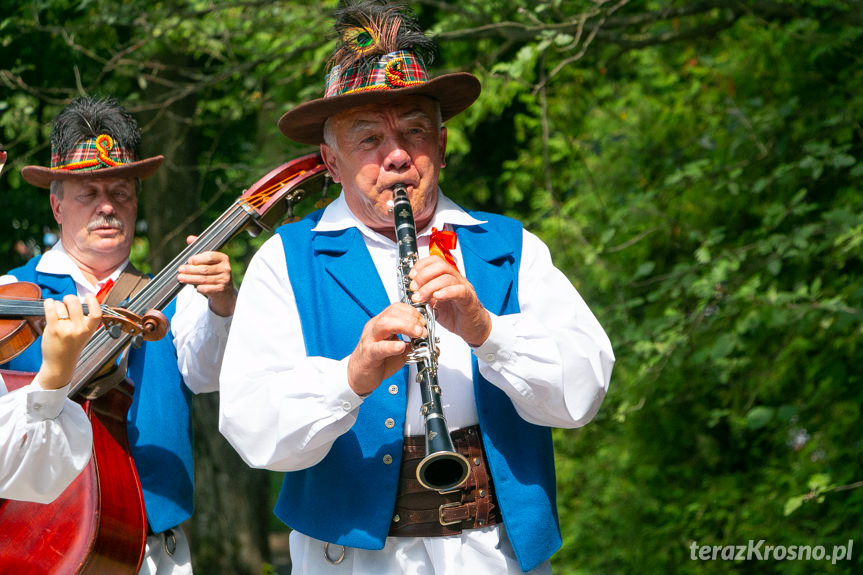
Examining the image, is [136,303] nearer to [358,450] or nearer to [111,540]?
[111,540]

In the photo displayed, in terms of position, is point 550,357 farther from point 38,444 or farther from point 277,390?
point 38,444

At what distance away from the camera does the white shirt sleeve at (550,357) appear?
2.40 metres

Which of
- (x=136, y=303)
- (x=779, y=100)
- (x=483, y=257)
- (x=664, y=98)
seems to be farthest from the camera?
(x=664, y=98)

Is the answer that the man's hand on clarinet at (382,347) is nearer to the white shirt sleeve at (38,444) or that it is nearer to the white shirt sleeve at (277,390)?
the white shirt sleeve at (277,390)

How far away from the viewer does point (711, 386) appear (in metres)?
5.59

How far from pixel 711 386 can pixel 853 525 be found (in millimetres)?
1147

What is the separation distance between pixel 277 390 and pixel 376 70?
0.89m

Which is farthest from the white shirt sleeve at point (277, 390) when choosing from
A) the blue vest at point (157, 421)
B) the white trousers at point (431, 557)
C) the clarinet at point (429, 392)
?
the blue vest at point (157, 421)

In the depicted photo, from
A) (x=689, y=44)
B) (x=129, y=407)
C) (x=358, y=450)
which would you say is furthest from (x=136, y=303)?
(x=689, y=44)

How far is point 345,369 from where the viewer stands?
233cm

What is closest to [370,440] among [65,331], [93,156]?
[65,331]

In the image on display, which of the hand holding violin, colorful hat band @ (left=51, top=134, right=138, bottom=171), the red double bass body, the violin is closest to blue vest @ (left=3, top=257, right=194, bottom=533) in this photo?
the red double bass body

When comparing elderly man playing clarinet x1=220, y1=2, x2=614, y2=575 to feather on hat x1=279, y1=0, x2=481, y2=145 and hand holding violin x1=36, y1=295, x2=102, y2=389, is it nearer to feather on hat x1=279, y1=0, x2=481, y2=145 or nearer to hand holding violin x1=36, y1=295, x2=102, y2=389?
feather on hat x1=279, y1=0, x2=481, y2=145

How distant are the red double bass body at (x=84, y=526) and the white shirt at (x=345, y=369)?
0.57 meters
